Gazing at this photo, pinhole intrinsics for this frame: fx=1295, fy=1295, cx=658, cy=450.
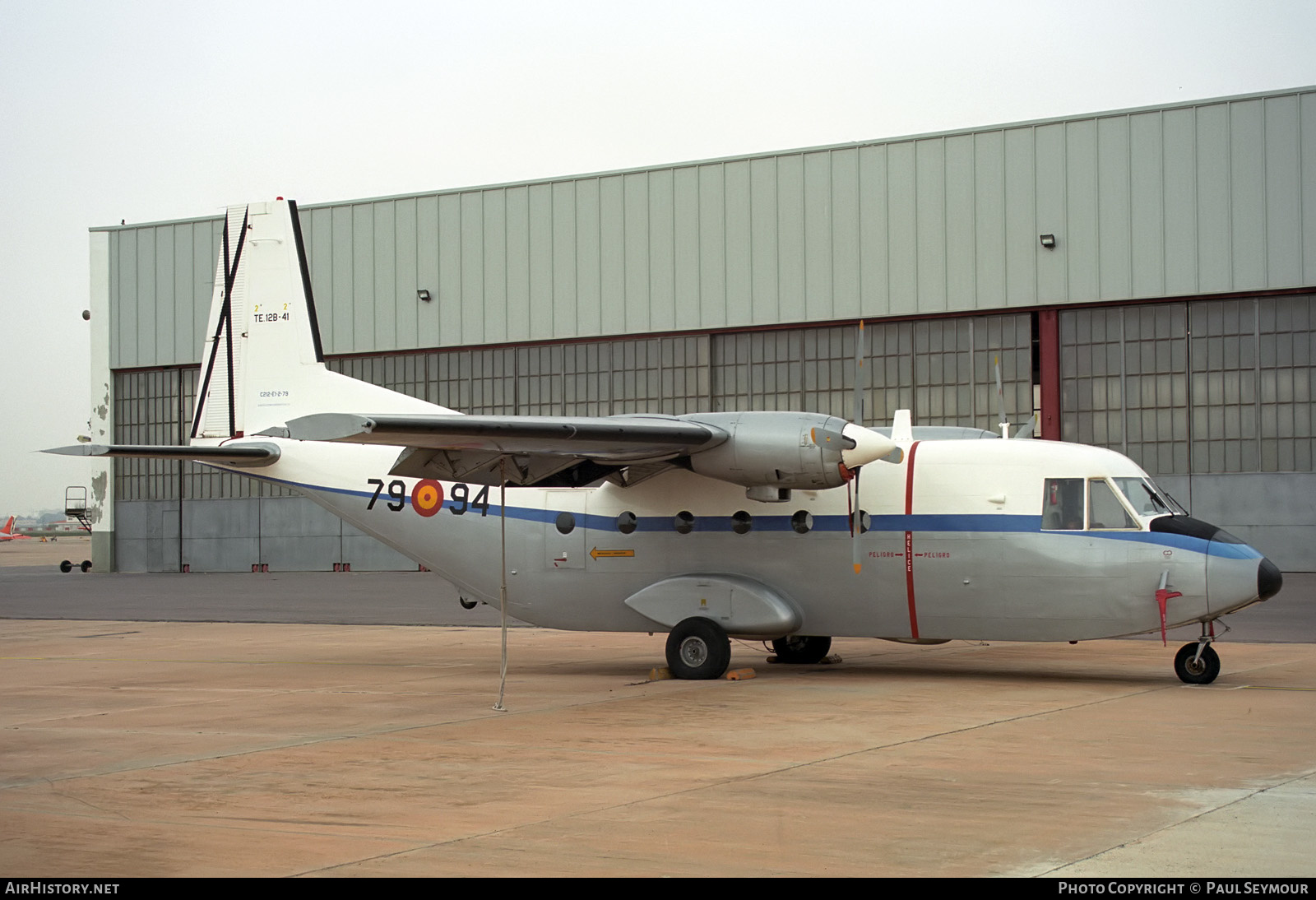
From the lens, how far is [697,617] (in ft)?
50.2

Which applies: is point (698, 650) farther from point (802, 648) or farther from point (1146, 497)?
point (1146, 497)

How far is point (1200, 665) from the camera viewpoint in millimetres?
14141

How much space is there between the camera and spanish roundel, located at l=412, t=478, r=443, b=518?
55.2 ft

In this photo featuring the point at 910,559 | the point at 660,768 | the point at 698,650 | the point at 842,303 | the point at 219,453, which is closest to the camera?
the point at 660,768

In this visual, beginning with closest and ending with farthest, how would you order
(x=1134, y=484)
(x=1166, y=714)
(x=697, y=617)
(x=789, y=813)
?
(x=789, y=813) → (x=1166, y=714) → (x=1134, y=484) → (x=697, y=617)

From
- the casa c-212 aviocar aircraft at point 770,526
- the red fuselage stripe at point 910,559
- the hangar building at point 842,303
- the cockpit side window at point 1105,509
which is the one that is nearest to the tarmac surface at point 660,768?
the red fuselage stripe at point 910,559

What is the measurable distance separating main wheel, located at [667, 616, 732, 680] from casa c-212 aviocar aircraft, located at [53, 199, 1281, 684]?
0.02 meters

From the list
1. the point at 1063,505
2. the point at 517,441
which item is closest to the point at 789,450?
the point at 517,441

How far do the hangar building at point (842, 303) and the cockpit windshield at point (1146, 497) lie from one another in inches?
738

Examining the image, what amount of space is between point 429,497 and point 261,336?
12.5ft

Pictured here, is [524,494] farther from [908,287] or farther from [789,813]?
[908,287]

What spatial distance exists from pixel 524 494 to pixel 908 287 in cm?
2118

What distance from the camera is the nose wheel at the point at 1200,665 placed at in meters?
14.1
